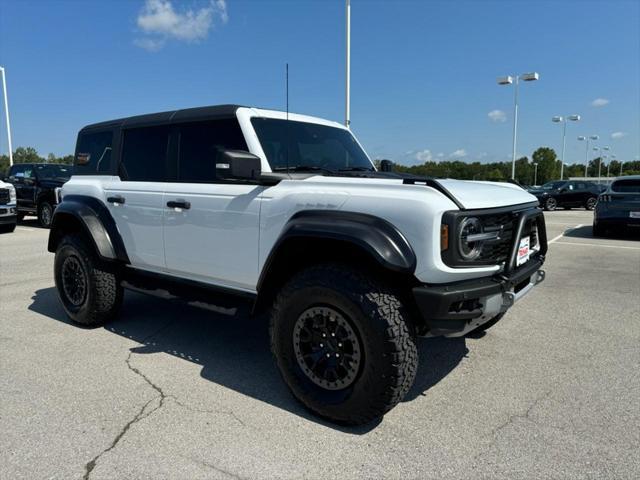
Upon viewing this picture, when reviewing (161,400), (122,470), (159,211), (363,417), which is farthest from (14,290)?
(363,417)

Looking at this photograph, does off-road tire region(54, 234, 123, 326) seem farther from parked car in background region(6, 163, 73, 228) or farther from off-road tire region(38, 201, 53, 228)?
off-road tire region(38, 201, 53, 228)

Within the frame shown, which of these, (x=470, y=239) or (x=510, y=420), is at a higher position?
(x=470, y=239)

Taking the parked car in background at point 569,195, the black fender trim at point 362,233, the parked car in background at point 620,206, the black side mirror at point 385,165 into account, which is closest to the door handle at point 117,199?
the black fender trim at point 362,233

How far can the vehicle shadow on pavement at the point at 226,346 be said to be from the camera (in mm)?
3332

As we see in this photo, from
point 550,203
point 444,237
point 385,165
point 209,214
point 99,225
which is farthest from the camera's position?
point 550,203

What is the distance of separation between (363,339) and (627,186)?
11332 mm

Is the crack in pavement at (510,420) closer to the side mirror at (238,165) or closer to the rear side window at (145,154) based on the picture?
the side mirror at (238,165)

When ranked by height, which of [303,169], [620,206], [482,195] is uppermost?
[303,169]

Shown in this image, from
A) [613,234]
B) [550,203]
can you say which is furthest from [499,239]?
[550,203]

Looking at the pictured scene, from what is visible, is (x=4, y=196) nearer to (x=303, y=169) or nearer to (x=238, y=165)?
(x=303, y=169)

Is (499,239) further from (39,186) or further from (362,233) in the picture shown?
(39,186)

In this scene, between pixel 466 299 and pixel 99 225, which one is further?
pixel 99 225

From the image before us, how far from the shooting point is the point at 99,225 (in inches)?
174

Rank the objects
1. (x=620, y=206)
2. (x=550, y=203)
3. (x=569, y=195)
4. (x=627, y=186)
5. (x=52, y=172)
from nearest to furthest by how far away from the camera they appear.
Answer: (x=627, y=186) < (x=620, y=206) < (x=52, y=172) < (x=569, y=195) < (x=550, y=203)
